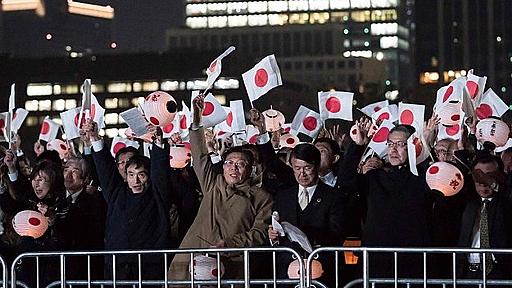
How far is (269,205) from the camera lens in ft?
23.2

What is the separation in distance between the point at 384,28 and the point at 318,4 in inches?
70.5

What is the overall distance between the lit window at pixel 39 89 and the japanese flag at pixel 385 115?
2584 centimetres

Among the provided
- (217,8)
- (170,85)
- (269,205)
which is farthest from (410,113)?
(170,85)

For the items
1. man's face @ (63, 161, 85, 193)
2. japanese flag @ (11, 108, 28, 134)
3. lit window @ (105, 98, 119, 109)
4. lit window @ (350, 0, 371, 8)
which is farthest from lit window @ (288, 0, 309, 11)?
man's face @ (63, 161, 85, 193)

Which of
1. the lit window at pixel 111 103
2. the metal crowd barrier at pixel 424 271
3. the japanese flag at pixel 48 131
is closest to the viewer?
the metal crowd barrier at pixel 424 271

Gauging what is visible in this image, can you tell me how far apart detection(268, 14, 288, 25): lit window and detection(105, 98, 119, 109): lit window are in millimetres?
4347

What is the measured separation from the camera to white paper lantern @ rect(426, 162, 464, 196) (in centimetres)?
677

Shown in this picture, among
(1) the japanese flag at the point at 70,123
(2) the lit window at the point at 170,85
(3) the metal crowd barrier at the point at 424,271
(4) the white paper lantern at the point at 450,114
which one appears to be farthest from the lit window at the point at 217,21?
(3) the metal crowd barrier at the point at 424,271

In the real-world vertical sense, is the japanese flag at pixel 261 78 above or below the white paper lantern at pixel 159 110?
above

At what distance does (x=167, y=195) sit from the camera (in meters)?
7.39

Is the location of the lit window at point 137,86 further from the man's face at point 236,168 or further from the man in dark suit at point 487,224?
the man in dark suit at point 487,224

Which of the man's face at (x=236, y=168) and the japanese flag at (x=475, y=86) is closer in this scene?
the man's face at (x=236, y=168)

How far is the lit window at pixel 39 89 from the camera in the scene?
3481 centimetres

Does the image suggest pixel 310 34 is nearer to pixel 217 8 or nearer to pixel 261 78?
pixel 217 8
